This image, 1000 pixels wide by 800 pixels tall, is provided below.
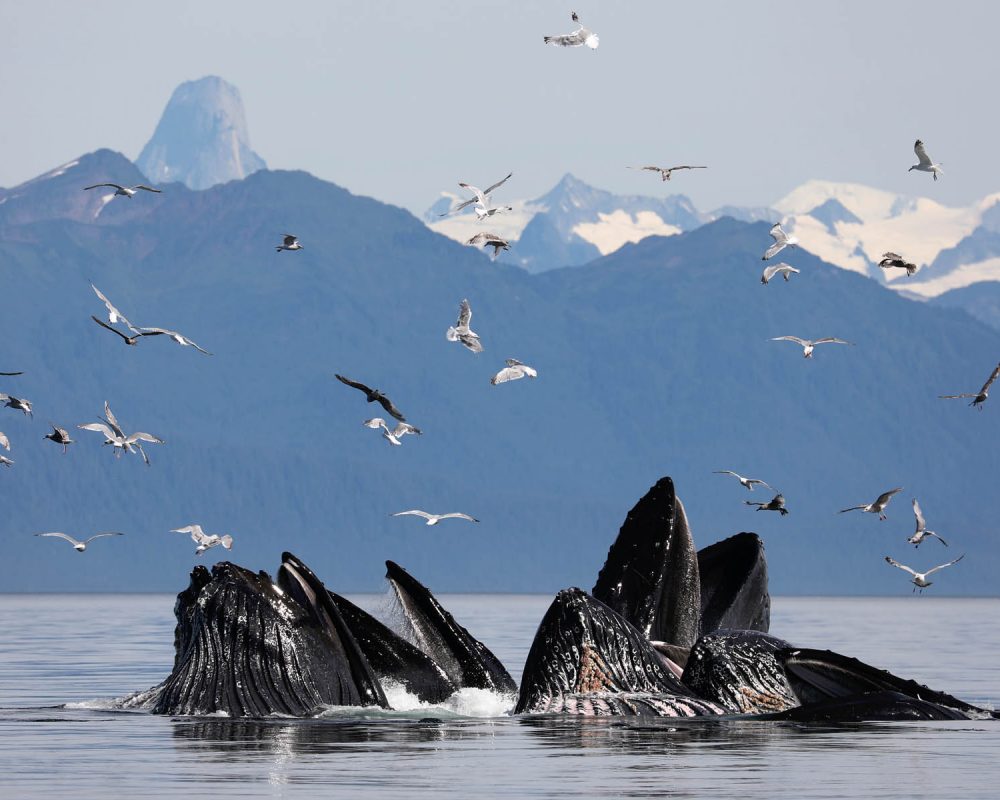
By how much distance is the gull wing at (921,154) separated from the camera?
1601 inches

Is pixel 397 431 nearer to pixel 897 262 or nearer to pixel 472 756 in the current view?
pixel 897 262

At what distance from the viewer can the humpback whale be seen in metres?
22.4

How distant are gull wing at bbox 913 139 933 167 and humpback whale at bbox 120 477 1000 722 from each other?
17.6 m

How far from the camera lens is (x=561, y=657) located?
22.7 meters

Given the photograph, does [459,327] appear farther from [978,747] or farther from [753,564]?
[978,747]

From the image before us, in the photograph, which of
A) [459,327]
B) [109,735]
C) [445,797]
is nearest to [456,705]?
[109,735]

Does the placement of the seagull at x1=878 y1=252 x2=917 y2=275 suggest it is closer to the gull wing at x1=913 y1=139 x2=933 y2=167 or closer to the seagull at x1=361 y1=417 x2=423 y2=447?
the gull wing at x1=913 y1=139 x2=933 y2=167

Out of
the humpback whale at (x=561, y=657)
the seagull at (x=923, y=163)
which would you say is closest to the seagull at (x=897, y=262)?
the seagull at (x=923, y=163)

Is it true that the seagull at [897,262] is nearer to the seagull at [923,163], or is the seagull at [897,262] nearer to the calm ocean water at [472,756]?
the seagull at [923,163]

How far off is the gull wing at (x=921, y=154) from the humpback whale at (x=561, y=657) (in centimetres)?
1763

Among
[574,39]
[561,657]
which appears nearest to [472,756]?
[561,657]

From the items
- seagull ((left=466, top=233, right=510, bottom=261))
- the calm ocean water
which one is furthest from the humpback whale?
seagull ((left=466, top=233, right=510, bottom=261))

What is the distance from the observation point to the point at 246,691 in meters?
22.5

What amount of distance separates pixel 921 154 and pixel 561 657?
21540mm
